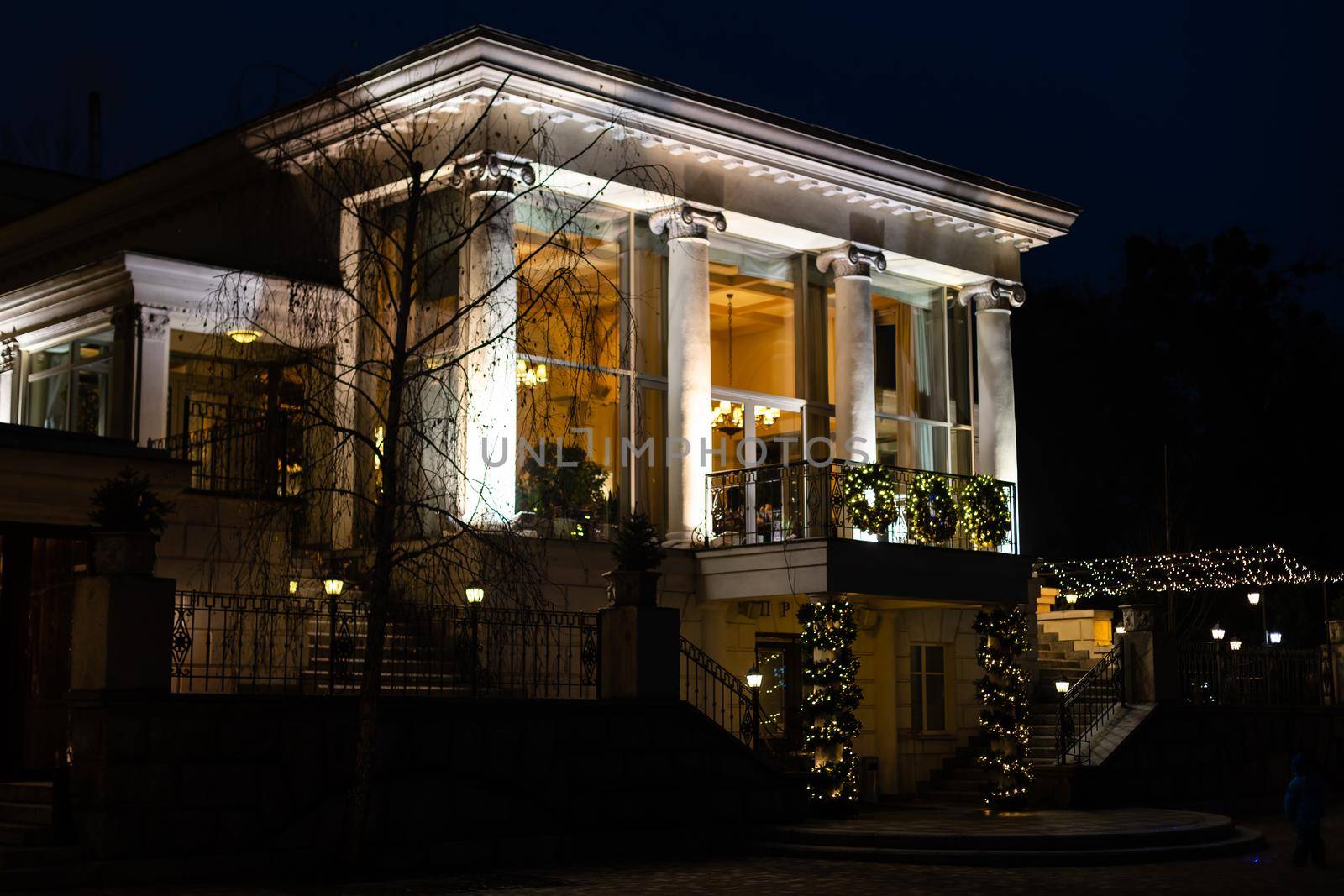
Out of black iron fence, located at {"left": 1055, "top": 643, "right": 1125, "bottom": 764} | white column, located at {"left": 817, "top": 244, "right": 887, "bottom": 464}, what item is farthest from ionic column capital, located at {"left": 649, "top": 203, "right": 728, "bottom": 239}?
black iron fence, located at {"left": 1055, "top": 643, "right": 1125, "bottom": 764}

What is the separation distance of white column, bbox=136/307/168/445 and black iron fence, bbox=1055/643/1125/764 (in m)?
13.3

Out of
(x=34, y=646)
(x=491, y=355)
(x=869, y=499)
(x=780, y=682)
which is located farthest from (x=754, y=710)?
(x=34, y=646)

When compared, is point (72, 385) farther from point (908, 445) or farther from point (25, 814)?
point (908, 445)

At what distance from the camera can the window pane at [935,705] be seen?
26.8 m

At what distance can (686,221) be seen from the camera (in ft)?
80.2

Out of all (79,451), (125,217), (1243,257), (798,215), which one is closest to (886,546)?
(798,215)

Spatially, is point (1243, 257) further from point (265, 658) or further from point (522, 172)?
point (265, 658)

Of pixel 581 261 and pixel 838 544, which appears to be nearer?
pixel 838 544

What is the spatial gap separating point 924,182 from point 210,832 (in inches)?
625

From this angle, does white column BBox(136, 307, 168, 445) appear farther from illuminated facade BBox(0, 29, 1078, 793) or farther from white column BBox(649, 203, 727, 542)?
white column BBox(649, 203, 727, 542)

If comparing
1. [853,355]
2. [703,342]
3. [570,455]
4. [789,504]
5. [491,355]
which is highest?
[853,355]

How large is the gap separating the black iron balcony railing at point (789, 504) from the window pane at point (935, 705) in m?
2.85

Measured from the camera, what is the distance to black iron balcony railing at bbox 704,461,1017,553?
23672 millimetres

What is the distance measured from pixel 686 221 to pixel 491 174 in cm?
367
